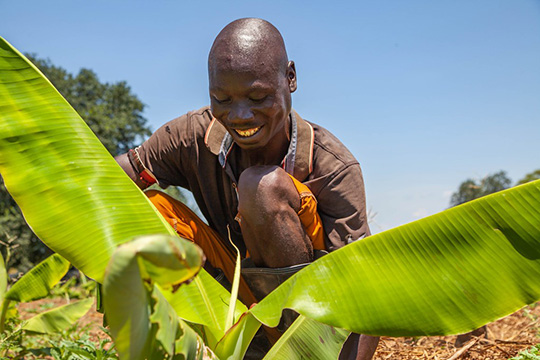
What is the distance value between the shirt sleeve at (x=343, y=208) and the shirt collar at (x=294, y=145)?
139 mm

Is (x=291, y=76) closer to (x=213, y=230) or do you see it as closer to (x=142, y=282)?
(x=213, y=230)

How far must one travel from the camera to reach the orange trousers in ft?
6.40

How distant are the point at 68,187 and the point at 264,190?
65 cm

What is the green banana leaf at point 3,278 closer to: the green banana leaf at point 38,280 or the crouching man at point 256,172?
the green banana leaf at point 38,280

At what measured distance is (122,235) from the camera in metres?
1.41

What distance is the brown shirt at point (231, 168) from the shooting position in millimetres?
2018

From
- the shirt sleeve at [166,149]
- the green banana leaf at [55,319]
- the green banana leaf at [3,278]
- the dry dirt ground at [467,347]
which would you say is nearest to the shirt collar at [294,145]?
the shirt sleeve at [166,149]

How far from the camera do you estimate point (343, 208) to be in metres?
2.01

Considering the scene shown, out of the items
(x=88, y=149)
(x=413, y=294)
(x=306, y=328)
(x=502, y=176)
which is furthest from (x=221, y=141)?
(x=502, y=176)

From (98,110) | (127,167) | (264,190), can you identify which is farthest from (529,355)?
(98,110)

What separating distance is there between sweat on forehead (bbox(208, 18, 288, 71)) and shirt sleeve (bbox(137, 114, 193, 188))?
47 centimetres

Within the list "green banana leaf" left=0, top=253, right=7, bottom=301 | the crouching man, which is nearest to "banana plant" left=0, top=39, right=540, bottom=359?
the crouching man

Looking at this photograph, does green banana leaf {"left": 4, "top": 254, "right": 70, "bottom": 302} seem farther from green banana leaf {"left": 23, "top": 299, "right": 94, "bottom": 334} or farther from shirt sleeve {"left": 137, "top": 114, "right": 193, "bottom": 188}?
shirt sleeve {"left": 137, "top": 114, "right": 193, "bottom": 188}

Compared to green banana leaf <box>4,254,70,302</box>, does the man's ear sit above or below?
above
